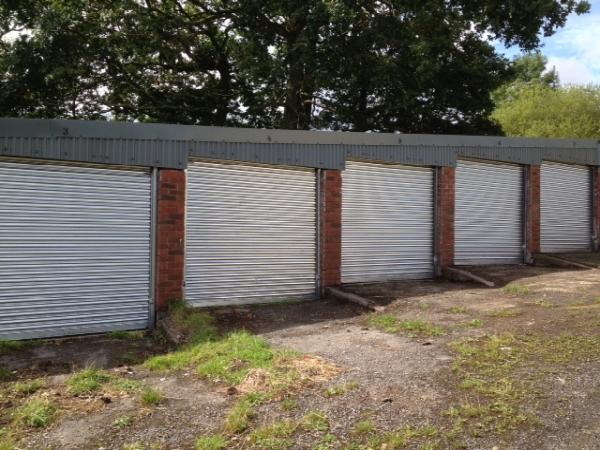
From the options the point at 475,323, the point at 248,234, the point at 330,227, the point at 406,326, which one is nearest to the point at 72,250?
the point at 248,234

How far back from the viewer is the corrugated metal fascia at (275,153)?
28.9 feet

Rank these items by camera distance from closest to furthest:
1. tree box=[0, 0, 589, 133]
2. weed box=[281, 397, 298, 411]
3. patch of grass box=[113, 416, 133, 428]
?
patch of grass box=[113, 416, 133, 428] < weed box=[281, 397, 298, 411] < tree box=[0, 0, 589, 133]

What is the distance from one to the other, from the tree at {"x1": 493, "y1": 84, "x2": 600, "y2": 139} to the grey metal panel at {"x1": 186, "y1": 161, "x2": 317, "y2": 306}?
984 inches

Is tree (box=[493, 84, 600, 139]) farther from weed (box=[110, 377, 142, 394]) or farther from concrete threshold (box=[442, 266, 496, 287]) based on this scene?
weed (box=[110, 377, 142, 394])

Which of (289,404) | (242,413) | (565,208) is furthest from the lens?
(565,208)

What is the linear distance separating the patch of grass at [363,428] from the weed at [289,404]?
0.59 meters

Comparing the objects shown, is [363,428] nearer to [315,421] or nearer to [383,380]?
[315,421]

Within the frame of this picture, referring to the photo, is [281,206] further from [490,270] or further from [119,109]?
[119,109]

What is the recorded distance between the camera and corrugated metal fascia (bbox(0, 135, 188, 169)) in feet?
23.9

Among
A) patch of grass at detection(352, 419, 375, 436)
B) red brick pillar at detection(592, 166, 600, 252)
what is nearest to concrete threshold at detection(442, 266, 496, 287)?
red brick pillar at detection(592, 166, 600, 252)

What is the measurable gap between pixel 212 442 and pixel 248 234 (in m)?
5.55

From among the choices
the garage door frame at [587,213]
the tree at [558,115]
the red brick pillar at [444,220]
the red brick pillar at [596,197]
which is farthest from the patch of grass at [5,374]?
the tree at [558,115]

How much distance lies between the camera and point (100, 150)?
7824 mm

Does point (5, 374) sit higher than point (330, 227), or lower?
lower
